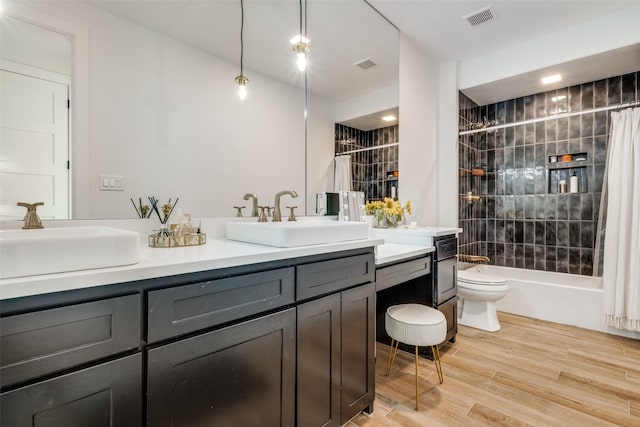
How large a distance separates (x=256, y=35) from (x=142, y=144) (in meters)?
0.93

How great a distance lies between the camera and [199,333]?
0.93 meters

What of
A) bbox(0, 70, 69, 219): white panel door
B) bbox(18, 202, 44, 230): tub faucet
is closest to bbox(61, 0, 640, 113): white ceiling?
bbox(0, 70, 69, 219): white panel door

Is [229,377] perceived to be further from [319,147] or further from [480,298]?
[480,298]

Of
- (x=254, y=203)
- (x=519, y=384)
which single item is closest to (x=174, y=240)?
(x=254, y=203)

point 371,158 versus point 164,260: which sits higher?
point 371,158

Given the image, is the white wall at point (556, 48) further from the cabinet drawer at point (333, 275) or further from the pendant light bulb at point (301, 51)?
the cabinet drawer at point (333, 275)

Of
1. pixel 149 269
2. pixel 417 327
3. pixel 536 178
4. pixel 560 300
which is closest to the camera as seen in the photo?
pixel 149 269

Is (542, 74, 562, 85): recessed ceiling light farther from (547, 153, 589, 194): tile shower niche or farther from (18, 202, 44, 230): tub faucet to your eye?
(18, 202, 44, 230): tub faucet

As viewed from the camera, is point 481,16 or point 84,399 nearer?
point 84,399

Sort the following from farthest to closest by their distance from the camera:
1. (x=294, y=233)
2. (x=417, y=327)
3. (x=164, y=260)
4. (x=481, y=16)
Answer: (x=481, y=16), (x=417, y=327), (x=294, y=233), (x=164, y=260)

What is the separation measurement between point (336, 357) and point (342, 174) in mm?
1358

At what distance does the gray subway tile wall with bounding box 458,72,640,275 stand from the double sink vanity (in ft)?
7.95

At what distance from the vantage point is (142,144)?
135cm

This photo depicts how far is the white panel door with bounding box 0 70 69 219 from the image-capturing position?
1034mm
